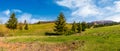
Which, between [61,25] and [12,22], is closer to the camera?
[61,25]

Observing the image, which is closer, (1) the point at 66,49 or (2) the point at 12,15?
(1) the point at 66,49

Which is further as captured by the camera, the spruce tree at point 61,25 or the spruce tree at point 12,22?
the spruce tree at point 12,22

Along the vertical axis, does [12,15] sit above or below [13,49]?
above

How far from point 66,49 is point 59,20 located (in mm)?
70935

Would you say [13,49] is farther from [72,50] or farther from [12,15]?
[12,15]

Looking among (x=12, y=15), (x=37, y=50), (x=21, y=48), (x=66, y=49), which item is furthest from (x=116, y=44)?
(x=12, y=15)

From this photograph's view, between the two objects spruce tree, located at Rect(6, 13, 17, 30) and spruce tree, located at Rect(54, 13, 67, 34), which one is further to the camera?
spruce tree, located at Rect(6, 13, 17, 30)

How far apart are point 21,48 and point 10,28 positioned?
94318 mm

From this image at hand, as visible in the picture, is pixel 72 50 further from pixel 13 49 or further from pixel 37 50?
pixel 13 49

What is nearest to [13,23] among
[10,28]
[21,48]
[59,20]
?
[10,28]

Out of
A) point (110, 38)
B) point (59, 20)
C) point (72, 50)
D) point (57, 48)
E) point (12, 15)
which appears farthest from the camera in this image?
point (12, 15)

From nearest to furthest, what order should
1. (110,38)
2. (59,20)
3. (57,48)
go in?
(57,48) → (110,38) → (59,20)

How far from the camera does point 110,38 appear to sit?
30422 mm

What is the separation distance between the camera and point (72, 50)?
82.9 ft
